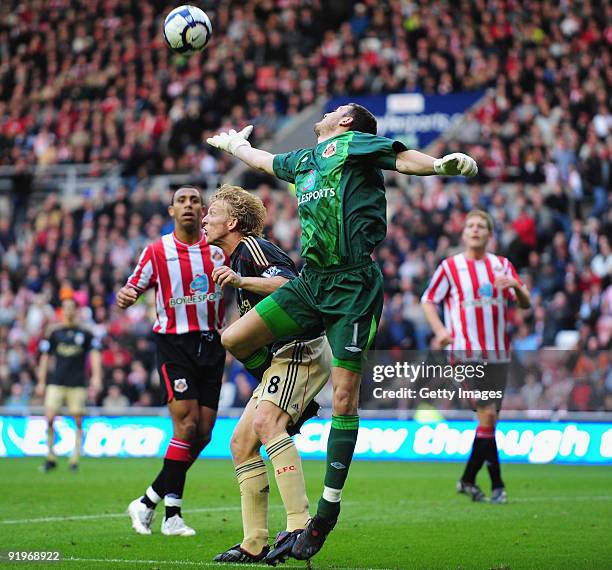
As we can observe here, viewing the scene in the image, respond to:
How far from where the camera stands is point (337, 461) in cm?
617

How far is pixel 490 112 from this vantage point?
21.3 m

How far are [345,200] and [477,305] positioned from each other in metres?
4.66

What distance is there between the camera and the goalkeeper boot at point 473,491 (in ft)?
33.7

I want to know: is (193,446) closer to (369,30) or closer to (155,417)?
(155,417)

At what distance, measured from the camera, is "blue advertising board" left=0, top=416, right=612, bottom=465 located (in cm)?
1460

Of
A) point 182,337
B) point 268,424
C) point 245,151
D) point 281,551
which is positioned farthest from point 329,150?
point 182,337

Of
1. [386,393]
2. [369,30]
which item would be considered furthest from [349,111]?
[369,30]

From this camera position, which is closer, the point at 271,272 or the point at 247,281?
the point at 247,281

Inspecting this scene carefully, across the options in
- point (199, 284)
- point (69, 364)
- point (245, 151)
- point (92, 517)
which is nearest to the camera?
point (245, 151)

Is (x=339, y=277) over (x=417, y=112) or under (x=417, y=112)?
under

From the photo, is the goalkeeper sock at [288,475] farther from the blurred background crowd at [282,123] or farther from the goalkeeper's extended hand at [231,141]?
the blurred background crowd at [282,123]

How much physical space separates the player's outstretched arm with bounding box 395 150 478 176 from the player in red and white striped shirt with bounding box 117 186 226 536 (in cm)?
276

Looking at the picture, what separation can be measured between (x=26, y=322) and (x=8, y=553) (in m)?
14.7

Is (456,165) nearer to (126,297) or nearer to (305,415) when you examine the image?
(305,415)
